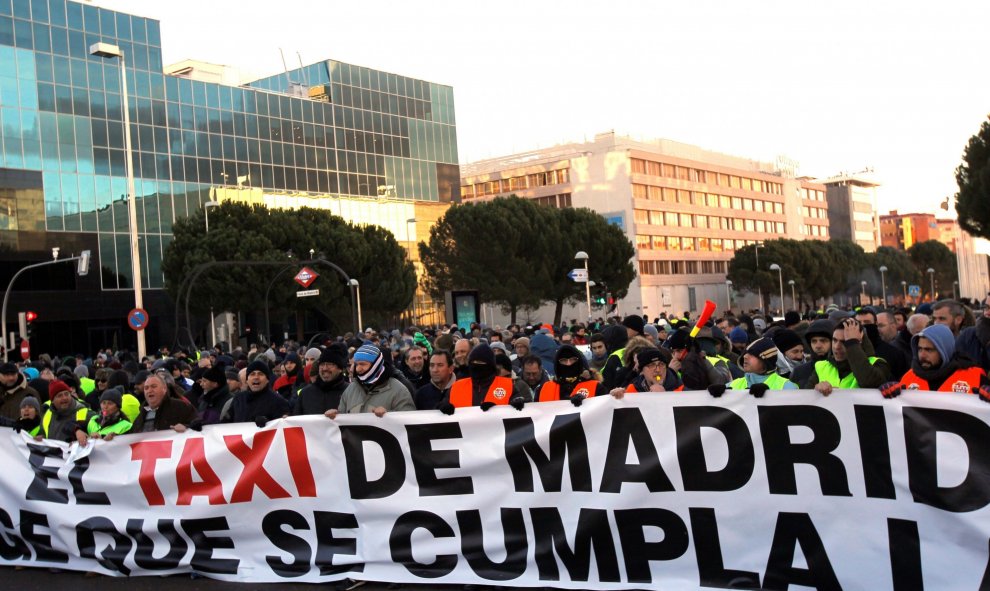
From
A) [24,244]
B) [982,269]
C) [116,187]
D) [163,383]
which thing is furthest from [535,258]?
[163,383]

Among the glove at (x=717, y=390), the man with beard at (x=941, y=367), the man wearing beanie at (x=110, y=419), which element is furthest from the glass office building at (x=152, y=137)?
the man with beard at (x=941, y=367)

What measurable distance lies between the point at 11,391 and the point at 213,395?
113 inches

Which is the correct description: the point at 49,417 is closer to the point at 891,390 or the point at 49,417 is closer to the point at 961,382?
the point at 891,390

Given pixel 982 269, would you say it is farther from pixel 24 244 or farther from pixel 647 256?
pixel 24 244

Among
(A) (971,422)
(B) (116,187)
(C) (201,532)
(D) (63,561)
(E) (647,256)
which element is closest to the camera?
(A) (971,422)

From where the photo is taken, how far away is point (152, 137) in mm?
58031

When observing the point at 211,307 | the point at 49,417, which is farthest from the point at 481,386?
the point at 211,307

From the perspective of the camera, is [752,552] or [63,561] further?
[63,561]

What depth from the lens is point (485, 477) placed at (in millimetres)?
6414

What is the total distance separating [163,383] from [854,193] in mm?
150777

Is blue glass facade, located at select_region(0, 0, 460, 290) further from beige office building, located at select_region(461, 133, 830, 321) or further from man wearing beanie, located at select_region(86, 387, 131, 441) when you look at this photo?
man wearing beanie, located at select_region(86, 387, 131, 441)

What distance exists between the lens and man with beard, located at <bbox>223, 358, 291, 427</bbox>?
304 inches

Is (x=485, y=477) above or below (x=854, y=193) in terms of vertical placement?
below

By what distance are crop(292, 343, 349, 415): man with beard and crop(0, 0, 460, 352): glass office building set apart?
159ft
